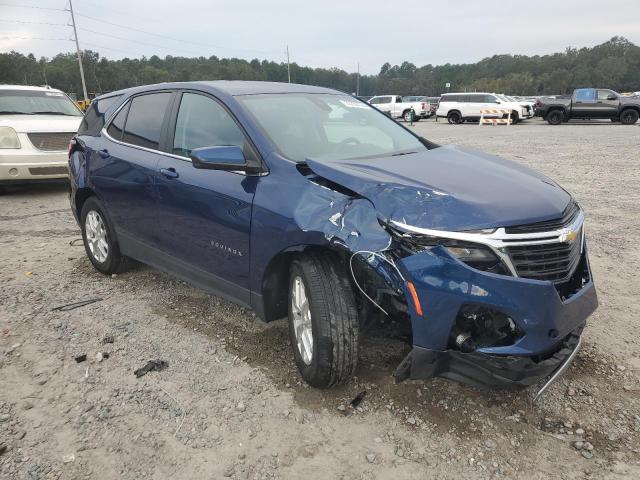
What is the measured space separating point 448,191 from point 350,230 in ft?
1.74

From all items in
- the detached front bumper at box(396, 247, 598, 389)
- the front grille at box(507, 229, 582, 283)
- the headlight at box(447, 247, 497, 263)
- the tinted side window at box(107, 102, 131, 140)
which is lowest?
the detached front bumper at box(396, 247, 598, 389)

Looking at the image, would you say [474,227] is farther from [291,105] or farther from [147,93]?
[147,93]

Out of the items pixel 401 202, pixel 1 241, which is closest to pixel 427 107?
pixel 1 241

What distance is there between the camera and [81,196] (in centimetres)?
481

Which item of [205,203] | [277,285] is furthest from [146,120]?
[277,285]

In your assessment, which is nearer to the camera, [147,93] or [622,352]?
[622,352]

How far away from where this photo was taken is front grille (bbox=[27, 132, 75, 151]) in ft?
26.7

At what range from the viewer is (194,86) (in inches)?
146

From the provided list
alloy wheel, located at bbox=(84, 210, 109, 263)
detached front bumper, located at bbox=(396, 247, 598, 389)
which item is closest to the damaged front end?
detached front bumper, located at bbox=(396, 247, 598, 389)

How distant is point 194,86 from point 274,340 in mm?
1944

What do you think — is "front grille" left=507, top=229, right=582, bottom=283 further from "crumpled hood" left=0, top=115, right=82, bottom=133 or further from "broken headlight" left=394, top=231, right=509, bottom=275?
"crumpled hood" left=0, top=115, right=82, bottom=133

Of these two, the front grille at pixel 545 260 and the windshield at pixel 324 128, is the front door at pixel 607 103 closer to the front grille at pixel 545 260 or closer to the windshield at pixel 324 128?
the windshield at pixel 324 128

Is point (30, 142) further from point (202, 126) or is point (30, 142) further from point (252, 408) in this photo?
point (252, 408)

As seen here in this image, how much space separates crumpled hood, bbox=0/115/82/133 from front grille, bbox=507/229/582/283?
8.27 meters
